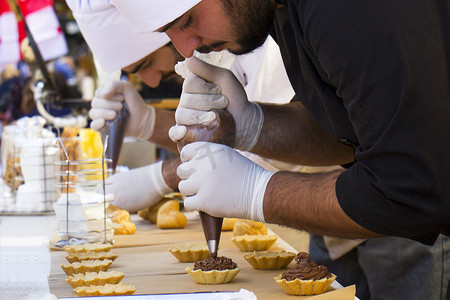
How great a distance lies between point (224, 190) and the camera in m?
1.38

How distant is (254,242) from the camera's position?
5.27 ft

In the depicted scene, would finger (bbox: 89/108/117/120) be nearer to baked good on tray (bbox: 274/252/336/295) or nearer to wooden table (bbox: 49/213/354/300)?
wooden table (bbox: 49/213/354/300)

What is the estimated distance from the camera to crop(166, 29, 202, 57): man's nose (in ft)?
4.84

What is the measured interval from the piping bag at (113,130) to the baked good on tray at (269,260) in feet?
2.86

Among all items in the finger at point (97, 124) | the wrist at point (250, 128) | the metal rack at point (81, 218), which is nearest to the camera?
the metal rack at point (81, 218)

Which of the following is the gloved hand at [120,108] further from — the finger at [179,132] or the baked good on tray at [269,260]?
the baked good on tray at [269,260]

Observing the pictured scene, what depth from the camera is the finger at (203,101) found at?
1.52 m

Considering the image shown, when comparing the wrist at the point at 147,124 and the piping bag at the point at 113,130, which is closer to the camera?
the piping bag at the point at 113,130

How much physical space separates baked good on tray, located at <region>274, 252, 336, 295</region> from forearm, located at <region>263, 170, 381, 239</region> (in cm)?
10

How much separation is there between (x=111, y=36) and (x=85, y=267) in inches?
45.7

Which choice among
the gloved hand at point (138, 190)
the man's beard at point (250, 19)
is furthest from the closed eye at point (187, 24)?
the gloved hand at point (138, 190)

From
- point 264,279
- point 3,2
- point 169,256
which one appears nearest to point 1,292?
point 169,256

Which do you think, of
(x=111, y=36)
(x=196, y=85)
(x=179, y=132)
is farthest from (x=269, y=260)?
(x=111, y=36)

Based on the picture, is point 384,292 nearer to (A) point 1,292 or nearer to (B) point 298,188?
(B) point 298,188
